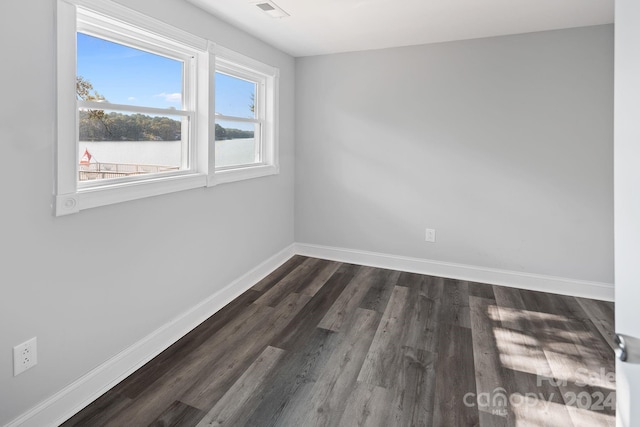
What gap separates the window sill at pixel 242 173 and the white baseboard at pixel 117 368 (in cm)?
87

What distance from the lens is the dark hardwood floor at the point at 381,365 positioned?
1.81 metres

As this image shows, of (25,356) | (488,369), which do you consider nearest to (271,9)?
(25,356)

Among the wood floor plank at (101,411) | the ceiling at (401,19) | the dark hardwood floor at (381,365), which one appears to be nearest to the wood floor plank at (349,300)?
the dark hardwood floor at (381,365)

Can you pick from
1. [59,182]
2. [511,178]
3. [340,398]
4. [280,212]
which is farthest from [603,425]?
[280,212]

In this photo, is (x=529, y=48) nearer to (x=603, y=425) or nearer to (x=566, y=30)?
(x=566, y=30)

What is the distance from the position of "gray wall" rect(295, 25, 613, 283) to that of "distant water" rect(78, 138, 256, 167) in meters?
1.09

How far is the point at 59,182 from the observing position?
1694 mm

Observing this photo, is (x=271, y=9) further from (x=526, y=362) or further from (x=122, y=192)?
(x=526, y=362)

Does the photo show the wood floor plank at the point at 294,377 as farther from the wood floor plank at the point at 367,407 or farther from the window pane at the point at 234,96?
the window pane at the point at 234,96

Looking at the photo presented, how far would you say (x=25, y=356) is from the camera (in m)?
1.60

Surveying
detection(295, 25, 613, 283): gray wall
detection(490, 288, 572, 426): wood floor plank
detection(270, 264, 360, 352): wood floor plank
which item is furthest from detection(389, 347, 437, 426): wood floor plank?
detection(295, 25, 613, 283): gray wall

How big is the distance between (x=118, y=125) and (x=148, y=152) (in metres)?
0.27

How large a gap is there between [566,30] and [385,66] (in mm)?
1518

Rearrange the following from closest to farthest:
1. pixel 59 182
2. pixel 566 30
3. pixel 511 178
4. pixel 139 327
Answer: pixel 59 182, pixel 139 327, pixel 566 30, pixel 511 178
